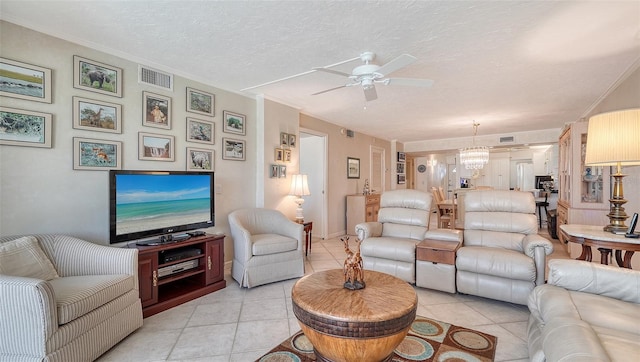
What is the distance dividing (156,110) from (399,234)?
318cm

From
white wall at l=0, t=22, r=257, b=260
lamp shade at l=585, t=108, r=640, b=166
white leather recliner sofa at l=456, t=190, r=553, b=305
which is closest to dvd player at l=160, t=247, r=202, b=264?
white wall at l=0, t=22, r=257, b=260

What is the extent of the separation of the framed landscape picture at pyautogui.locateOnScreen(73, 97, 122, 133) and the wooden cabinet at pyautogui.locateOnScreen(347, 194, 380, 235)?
448 centimetres

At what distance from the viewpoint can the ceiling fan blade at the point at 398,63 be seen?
220 cm

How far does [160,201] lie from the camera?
2865 millimetres

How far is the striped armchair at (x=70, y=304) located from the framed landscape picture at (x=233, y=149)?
5.96 ft

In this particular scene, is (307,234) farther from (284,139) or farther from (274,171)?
(284,139)

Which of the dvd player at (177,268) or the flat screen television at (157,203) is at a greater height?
the flat screen television at (157,203)

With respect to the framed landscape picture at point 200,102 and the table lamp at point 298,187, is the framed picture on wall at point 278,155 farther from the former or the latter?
the framed landscape picture at point 200,102

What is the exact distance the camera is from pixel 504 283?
267cm

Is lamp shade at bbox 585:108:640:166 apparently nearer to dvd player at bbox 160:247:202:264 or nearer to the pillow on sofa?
dvd player at bbox 160:247:202:264

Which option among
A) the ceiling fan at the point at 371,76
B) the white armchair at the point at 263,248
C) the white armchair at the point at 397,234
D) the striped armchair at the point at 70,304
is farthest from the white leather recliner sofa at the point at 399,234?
the striped armchair at the point at 70,304

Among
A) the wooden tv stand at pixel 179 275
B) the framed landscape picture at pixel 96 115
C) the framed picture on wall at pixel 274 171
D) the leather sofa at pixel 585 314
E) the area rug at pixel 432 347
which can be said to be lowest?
the area rug at pixel 432 347

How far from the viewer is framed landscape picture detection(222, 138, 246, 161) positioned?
3806 millimetres

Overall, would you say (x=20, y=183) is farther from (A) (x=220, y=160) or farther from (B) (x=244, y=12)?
(B) (x=244, y=12)
